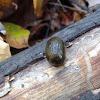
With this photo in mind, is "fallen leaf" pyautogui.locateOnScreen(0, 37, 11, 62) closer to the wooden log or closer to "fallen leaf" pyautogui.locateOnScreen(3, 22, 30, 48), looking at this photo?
"fallen leaf" pyautogui.locateOnScreen(3, 22, 30, 48)

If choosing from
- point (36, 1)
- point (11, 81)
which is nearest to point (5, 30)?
point (36, 1)

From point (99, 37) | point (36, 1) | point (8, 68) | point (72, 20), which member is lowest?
point (72, 20)

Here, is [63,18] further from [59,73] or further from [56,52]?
[59,73]

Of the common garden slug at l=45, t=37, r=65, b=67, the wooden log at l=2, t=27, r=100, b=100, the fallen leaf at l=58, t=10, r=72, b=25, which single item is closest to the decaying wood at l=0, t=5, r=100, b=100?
the wooden log at l=2, t=27, r=100, b=100

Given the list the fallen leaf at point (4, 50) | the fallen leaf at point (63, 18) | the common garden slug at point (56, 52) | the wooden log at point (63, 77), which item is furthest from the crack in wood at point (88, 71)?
the fallen leaf at point (63, 18)

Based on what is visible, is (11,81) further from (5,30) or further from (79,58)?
(5,30)

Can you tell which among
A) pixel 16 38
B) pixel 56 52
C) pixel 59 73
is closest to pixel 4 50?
pixel 16 38

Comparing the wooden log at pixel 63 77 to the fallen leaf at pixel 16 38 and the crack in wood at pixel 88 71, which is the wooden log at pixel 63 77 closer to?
the crack in wood at pixel 88 71
